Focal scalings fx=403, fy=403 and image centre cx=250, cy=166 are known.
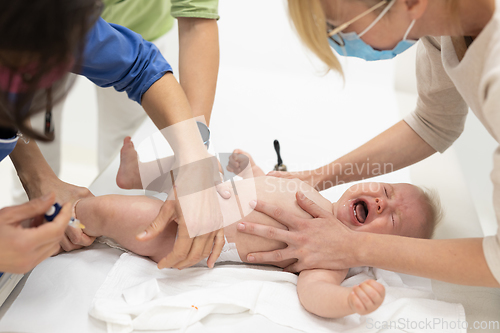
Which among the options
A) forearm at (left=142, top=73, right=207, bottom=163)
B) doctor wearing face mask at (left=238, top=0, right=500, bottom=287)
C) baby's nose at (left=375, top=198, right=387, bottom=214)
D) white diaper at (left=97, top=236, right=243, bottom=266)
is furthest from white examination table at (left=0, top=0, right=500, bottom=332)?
forearm at (left=142, top=73, right=207, bottom=163)

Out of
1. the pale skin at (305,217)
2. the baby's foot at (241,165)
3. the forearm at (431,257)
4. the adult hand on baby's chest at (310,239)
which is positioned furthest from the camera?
the baby's foot at (241,165)

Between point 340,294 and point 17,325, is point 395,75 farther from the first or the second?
point 17,325

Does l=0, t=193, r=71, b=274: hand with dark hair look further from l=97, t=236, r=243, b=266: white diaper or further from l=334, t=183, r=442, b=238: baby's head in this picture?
l=334, t=183, r=442, b=238: baby's head

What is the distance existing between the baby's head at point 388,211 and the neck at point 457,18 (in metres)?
0.61

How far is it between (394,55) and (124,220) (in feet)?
2.69

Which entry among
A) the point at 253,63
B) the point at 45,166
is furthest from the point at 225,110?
the point at 45,166

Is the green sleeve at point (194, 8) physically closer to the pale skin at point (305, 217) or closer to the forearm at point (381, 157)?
the pale skin at point (305, 217)

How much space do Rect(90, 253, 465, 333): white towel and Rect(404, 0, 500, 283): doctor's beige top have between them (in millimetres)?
271

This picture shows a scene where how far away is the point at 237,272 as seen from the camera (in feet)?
3.74

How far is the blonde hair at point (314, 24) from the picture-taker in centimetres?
83

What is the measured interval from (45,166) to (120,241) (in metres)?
0.34

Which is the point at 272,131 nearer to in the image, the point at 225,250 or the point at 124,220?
the point at 225,250

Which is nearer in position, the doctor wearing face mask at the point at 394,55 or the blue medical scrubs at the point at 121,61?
the doctor wearing face mask at the point at 394,55

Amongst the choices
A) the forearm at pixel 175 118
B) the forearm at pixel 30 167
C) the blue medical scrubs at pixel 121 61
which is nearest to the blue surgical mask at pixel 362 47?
the forearm at pixel 175 118
